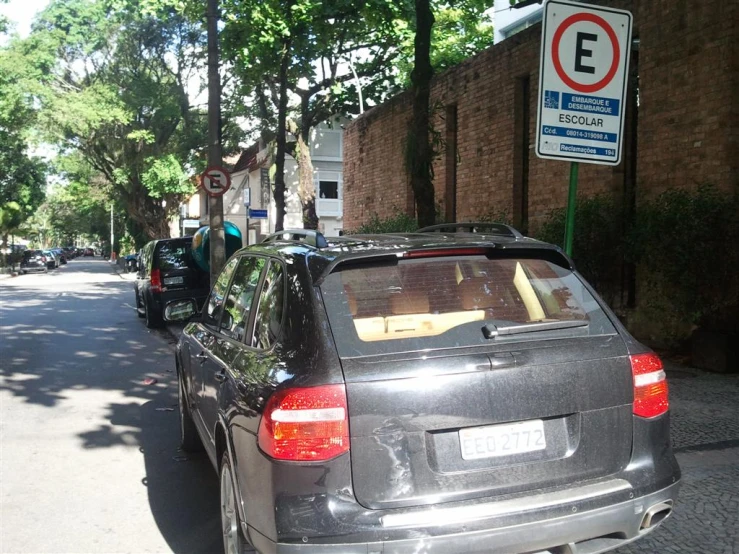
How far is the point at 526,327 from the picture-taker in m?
2.95

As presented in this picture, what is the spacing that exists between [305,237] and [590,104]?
2.69m

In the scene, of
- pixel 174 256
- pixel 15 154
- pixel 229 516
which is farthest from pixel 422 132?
pixel 15 154

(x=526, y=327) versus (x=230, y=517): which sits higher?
(x=526, y=327)

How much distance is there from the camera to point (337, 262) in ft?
9.82

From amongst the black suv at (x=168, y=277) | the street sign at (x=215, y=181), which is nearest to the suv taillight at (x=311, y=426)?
the street sign at (x=215, y=181)

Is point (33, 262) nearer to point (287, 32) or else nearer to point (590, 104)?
point (287, 32)

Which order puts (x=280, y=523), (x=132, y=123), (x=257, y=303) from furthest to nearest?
(x=132, y=123)
(x=257, y=303)
(x=280, y=523)

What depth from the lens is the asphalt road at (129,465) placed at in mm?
3961

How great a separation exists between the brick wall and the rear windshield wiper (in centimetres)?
606

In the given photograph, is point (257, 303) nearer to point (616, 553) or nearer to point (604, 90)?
point (616, 553)

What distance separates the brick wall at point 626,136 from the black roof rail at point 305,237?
20.0ft

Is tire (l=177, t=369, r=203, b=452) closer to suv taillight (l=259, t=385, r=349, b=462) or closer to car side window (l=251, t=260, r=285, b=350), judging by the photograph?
car side window (l=251, t=260, r=285, b=350)

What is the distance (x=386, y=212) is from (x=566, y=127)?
13093 mm

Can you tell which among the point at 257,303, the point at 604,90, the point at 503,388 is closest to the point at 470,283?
the point at 503,388
